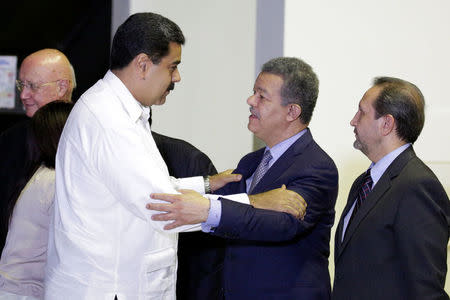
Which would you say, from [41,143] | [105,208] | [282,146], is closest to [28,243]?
[41,143]

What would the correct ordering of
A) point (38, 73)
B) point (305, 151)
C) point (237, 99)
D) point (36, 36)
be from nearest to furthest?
point (305, 151), point (38, 73), point (237, 99), point (36, 36)

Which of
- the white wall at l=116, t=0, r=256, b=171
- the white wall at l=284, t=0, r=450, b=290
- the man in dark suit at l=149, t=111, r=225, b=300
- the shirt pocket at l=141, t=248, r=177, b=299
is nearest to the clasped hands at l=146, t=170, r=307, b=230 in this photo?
the shirt pocket at l=141, t=248, r=177, b=299

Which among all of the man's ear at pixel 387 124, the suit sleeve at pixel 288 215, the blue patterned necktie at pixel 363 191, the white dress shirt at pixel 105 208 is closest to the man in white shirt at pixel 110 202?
the white dress shirt at pixel 105 208

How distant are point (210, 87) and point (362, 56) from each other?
1055 mm

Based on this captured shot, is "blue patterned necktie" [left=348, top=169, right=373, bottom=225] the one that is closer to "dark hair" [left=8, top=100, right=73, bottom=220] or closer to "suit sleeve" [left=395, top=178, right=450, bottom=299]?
"suit sleeve" [left=395, top=178, right=450, bottom=299]

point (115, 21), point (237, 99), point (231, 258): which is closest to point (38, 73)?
point (115, 21)

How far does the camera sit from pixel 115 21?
14.3 ft

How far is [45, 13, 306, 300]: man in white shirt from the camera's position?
2.07m

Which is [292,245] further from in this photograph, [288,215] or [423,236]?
[423,236]

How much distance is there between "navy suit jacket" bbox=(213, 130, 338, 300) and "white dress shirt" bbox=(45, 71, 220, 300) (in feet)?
1.12

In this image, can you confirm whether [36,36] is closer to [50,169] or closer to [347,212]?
[50,169]

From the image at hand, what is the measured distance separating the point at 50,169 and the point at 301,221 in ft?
3.16

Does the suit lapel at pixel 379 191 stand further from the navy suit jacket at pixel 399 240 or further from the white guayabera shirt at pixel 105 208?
the white guayabera shirt at pixel 105 208

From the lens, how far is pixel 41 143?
8.40ft
